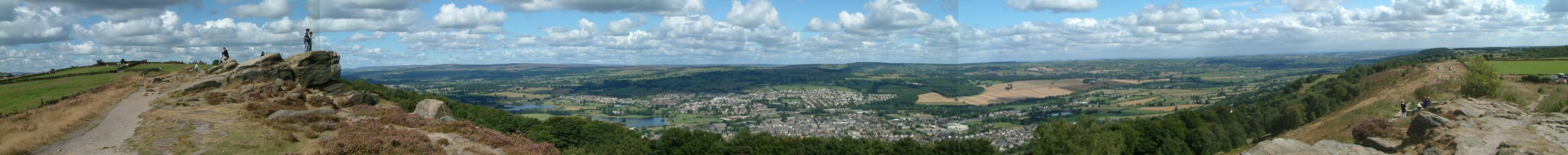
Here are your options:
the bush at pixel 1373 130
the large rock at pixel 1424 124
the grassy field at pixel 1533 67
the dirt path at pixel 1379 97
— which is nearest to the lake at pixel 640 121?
the dirt path at pixel 1379 97

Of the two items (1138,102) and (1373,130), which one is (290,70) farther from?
(1138,102)

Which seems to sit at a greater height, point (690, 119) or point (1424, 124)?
point (1424, 124)

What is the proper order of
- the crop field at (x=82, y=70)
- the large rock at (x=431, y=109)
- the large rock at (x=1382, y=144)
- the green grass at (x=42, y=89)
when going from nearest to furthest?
the green grass at (x=42, y=89) → the large rock at (x=1382, y=144) → the large rock at (x=431, y=109) → the crop field at (x=82, y=70)

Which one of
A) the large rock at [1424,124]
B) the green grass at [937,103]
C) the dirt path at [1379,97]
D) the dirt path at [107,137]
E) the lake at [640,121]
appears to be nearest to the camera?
the dirt path at [107,137]

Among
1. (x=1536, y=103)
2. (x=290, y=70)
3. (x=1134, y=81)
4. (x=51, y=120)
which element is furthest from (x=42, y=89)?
(x=1134, y=81)

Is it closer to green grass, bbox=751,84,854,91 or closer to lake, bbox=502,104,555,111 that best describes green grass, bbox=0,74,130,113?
lake, bbox=502,104,555,111

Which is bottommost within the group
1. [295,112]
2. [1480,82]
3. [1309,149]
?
[1309,149]

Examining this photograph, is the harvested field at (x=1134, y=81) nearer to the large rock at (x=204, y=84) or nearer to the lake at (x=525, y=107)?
the lake at (x=525, y=107)

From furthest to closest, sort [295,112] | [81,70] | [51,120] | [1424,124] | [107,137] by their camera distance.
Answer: [81,70] < [1424,124] < [295,112] < [51,120] < [107,137]
